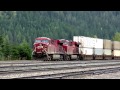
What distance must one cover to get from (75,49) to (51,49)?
6.68m

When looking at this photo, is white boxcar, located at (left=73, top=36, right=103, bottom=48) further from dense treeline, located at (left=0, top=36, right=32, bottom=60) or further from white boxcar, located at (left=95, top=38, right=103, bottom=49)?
dense treeline, located at (left=0, top=36, right=32, bottom=60)

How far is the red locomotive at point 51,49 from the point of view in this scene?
32906 mm

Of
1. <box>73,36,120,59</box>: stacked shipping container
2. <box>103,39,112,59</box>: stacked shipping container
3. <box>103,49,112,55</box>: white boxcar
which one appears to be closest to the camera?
<box>73,36,120,59</box>: stacked shipping container

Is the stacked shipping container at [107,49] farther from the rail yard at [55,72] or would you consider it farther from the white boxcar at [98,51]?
the rail yard at [55,72]

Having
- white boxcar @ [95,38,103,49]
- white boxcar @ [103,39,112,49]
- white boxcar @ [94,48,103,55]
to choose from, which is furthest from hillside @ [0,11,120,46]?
white boxcar @ [94,48,103,55]

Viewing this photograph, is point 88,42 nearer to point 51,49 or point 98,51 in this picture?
point 98,51

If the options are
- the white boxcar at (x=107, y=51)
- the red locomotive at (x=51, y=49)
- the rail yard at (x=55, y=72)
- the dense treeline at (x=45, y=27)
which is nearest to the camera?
the rail yard at (x=55, y=72)

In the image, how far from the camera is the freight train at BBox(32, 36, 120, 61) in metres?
33.2

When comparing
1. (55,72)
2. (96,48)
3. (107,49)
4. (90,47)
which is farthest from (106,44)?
(55,72)

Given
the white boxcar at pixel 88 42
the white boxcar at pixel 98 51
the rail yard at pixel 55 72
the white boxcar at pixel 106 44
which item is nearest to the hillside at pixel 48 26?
the white boxcar at pixel 106 44

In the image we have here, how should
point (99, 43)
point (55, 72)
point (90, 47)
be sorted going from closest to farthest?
point (55, 72) < point (90, 47) < point (99, 43)

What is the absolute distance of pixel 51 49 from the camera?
110ft
